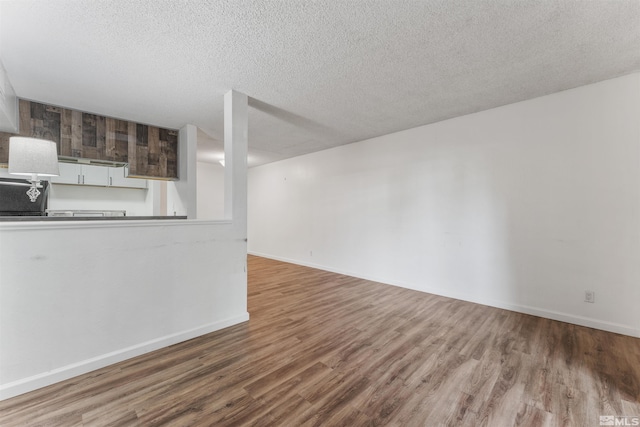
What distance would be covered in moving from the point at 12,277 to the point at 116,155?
8.01 feet

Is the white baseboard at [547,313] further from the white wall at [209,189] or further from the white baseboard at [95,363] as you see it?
the white wall at [209,189]

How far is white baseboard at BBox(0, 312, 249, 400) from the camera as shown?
5.31 ft

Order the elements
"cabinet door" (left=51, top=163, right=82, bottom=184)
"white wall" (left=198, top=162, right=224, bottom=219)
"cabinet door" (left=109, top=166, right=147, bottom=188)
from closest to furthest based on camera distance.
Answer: "cabinet door" (left=51, top=163, right=82, bottom=184), "cabinet door" (left=109, top=166, right=147, bottom=188), "white wall" (left=198, top=162, right=224, bottom=219)

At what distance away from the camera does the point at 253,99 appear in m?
2.98

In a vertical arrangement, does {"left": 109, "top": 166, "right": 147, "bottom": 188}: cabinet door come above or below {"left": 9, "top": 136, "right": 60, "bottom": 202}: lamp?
above

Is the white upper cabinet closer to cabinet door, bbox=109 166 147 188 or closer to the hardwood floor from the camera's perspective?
cabinet door, bbox=109 166 147 188

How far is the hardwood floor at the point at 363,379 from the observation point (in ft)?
4.79

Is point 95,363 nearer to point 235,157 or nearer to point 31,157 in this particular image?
point 31,157

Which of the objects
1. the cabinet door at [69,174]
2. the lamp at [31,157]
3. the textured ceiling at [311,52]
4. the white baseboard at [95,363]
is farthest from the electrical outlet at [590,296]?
the cabinet door at [69,174]

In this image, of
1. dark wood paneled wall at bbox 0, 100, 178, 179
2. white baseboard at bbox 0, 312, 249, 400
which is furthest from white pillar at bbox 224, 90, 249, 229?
dark wood paneled wall at bbox 0, 100, 178, 179

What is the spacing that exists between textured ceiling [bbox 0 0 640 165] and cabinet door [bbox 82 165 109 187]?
74.5 inches

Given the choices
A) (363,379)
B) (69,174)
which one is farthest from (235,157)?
(69,174)

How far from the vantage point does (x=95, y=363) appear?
6.18 ft

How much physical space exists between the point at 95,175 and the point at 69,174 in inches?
13.6
